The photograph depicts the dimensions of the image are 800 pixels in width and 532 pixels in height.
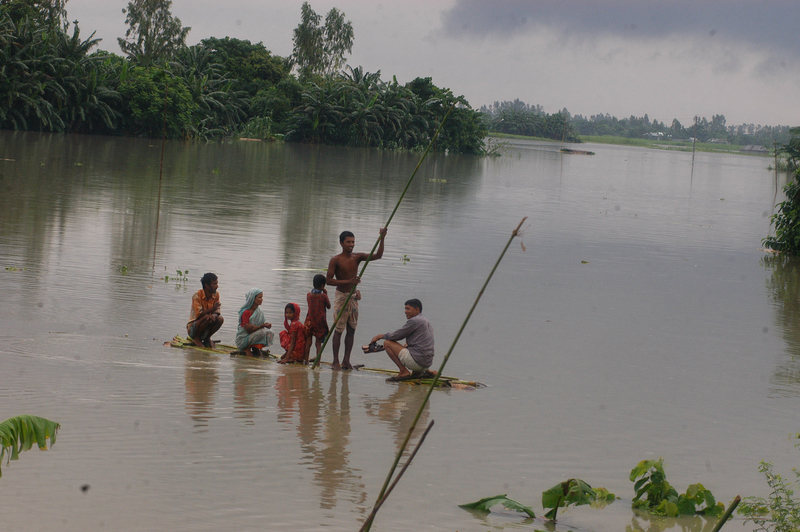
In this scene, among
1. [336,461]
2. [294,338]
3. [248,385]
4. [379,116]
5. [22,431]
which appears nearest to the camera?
[22,431]

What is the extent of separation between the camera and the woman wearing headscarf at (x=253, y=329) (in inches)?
303

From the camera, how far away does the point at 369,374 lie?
755 cm

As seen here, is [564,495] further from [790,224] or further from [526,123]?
[526,123]

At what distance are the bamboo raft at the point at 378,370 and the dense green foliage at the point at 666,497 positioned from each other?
8.18 ft

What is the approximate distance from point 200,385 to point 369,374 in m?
1.71

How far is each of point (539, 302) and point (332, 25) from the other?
193 feet

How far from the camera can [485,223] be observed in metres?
20.2

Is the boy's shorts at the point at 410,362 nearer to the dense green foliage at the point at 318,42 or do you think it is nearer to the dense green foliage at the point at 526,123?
the dense green foliage at the point at 318,42

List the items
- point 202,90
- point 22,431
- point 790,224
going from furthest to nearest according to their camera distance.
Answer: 1. point 202,90
2. point 790,224
3. point 22,431

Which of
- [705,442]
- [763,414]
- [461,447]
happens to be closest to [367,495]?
[461,447]

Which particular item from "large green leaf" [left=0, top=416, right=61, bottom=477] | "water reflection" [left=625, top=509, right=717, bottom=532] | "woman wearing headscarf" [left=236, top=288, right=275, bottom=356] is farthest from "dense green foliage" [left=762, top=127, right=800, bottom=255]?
"large green leaf" [left=0, top=416, right=61, bottom=477]

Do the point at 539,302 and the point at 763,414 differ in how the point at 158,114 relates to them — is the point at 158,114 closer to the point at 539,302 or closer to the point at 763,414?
the point at 539,302

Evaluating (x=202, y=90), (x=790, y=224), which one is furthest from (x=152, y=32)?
(x=790, y=224)

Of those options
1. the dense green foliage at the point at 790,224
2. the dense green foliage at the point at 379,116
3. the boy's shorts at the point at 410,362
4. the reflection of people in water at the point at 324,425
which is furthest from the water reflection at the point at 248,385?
the dense green foliage at the point at 379,116
